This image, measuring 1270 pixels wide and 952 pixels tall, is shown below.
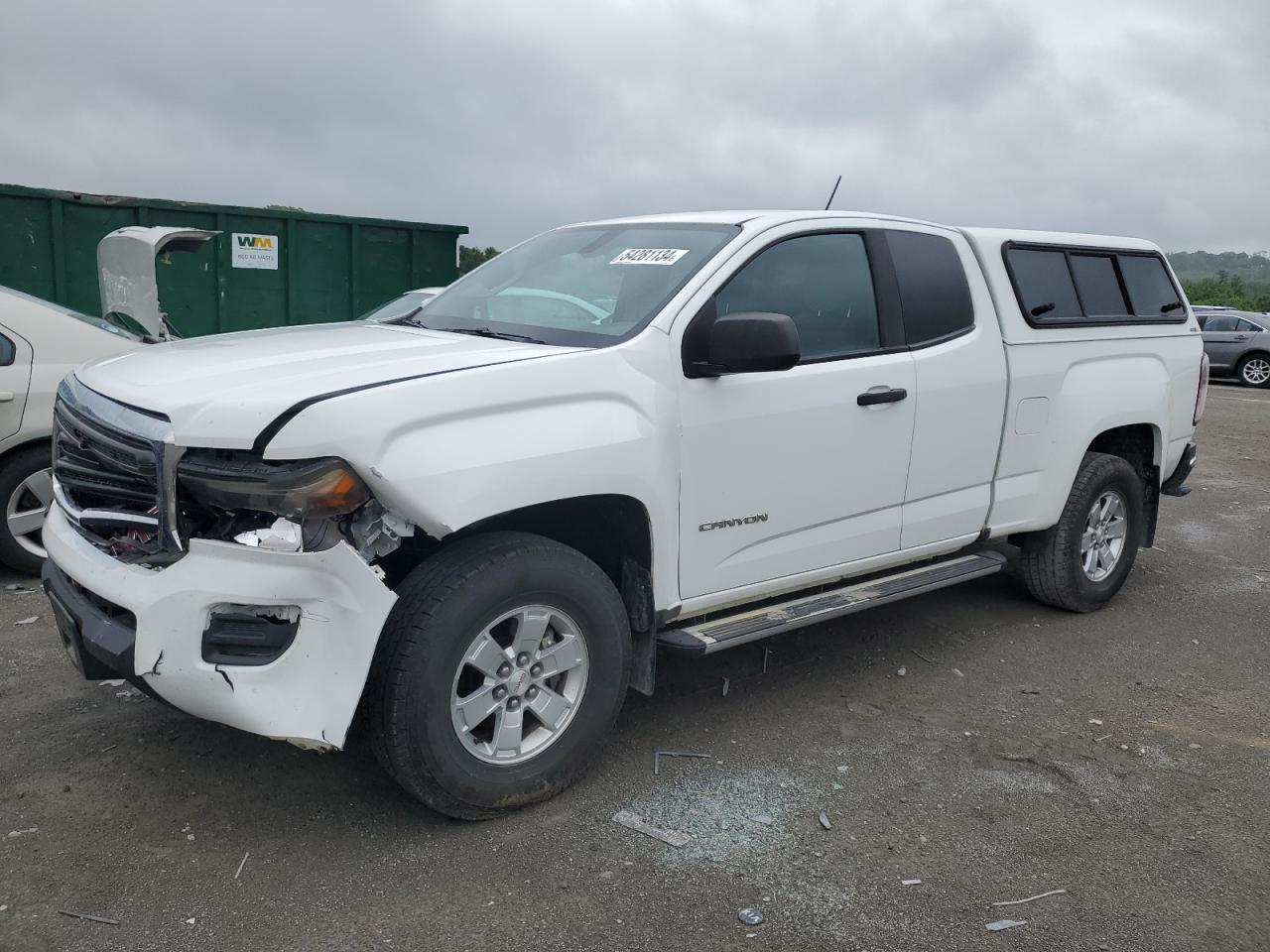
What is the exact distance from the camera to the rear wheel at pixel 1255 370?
65.5 feet

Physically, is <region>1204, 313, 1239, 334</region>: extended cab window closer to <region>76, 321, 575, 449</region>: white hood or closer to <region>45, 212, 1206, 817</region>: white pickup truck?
<region>45, 212, 1206, 817</region>: white pickup truck

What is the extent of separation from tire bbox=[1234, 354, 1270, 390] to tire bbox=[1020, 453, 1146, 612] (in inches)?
672

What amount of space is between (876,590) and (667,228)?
1.67m

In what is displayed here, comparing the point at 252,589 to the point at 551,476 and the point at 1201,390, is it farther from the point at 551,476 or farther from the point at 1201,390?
the point at 1201,390

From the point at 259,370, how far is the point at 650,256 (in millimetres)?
1507

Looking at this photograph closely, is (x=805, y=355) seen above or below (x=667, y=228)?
below

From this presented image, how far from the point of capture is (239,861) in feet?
9.82

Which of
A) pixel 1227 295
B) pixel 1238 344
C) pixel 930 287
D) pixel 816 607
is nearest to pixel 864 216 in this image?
pixel 930 287

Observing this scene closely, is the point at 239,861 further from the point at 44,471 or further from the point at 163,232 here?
the point at 163,232

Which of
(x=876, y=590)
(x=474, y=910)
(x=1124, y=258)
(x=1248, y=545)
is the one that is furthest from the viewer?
(x=1248, y=545)

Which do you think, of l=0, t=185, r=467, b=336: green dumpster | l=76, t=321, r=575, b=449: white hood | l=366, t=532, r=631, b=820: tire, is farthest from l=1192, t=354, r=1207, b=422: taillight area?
l=0, t=185, r=467, b=336: green dumpster

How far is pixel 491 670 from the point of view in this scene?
10.2ft

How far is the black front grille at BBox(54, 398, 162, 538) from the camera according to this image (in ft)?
9.43

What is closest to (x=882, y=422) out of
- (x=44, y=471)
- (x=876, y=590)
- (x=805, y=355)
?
(x=805, y=355)
